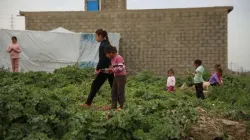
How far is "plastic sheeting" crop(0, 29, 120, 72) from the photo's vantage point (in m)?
16.4

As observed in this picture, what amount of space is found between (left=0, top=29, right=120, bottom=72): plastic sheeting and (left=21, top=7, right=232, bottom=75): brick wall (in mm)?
2096

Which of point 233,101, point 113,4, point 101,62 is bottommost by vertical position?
point 233,101

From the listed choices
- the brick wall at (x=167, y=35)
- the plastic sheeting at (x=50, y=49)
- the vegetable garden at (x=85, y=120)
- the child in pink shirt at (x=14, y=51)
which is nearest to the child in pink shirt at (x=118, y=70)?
the vegetable garden at (x=85, y=120)

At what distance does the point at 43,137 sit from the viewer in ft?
18.2

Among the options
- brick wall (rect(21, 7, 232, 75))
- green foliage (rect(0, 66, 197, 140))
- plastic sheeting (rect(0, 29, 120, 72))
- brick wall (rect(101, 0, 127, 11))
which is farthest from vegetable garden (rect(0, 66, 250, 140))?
brick wall (rect(101, 0, 127, 11))

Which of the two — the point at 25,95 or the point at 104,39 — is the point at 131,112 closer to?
the point at 25,95

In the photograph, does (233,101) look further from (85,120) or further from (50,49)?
(50,49)

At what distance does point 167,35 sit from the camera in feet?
62.1

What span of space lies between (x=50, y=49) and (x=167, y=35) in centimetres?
515

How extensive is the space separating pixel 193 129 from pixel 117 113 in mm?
1213

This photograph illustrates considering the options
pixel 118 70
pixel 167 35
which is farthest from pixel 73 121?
pixel 167 35

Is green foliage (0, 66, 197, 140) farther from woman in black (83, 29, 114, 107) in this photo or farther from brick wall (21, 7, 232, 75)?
brick wall (21, 7, 232, 75)

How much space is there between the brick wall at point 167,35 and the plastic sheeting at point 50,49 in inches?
82.5

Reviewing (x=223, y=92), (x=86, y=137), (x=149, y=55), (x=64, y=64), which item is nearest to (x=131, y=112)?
(x=86, y=137)
